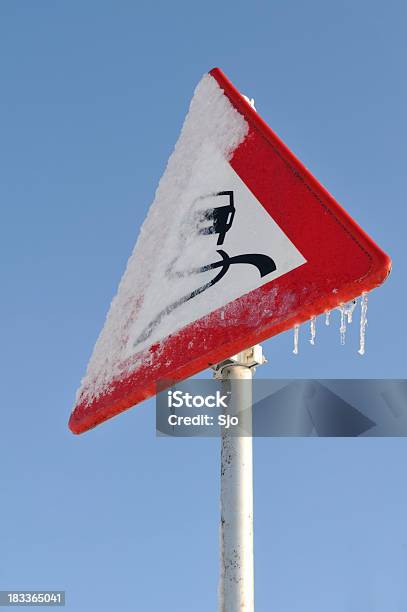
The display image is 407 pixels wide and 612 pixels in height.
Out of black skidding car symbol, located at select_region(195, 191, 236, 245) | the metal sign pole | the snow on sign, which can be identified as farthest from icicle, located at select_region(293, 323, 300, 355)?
black skidding car symbol, located at select_region(195, 191, 236, 245)

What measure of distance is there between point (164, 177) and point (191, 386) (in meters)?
0.86

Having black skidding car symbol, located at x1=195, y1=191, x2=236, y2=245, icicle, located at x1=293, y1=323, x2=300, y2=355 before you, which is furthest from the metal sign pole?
black skidding car symbol, located at x1=195, y1=191, x2=236, y2=245

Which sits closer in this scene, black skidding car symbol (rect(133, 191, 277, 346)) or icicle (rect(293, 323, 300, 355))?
icicle (rect(293, 323, 300, 355))

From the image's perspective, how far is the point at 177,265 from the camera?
284 cm

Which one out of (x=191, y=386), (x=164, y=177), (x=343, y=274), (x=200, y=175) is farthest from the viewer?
(x=164, y=177)

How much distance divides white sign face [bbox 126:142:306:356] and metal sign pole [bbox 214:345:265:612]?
0.71 feet

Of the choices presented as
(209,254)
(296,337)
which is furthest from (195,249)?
(296,337)

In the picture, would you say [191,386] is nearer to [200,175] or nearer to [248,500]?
[248,500]

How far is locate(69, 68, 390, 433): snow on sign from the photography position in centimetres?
231

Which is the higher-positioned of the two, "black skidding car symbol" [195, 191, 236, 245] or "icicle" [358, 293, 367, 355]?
"black skidding car symbol" [195, 191, 236, 245]

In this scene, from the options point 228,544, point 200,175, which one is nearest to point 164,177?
point 200,175

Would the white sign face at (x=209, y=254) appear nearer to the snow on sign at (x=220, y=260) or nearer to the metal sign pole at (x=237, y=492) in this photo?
the snow on sign at (x=220, y=260)

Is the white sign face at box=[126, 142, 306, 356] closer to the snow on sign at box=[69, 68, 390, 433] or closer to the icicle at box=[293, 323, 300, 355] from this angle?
the snow on sign at box=[69, 68, 390, 433]

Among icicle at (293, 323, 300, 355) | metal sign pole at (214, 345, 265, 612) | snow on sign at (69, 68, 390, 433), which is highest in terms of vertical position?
snow on sign at (69, 68, 390, 433)
